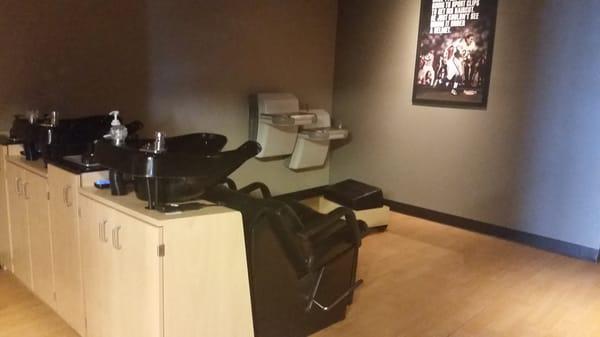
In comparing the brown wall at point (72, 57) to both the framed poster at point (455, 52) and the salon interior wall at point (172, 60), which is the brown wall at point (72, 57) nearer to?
the salon interior wall at point (172, 60)

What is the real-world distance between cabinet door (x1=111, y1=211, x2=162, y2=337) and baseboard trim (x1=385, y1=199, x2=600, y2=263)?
3.34 m

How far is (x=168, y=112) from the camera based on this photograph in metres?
4.08

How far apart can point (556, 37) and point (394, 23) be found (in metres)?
1.52

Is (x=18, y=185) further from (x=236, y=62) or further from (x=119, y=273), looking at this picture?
(x=236, y=62)

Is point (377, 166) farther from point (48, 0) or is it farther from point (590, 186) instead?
point (48, 0)

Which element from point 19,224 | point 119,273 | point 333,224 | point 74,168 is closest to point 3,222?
point 19,224

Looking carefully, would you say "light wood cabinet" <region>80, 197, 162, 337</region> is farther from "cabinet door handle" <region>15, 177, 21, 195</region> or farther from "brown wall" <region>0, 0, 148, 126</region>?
"brown wall" <region>0, 0, 148, 126</region>

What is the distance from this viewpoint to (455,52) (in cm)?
445

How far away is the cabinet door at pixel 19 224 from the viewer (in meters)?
2.87

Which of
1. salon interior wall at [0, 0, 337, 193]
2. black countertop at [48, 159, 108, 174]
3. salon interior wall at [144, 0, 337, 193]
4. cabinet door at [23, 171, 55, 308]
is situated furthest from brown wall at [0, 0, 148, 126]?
black countertop at [48, 159, 108, 174]

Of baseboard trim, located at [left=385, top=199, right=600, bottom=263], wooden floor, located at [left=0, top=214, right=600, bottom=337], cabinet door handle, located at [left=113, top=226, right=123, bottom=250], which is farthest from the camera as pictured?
baseboard trim, located at [left=385, top=199, right=600, bottom=263]

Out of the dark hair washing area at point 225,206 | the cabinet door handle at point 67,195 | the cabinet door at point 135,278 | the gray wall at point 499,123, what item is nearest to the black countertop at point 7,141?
the dark hair washing area at point 225,206

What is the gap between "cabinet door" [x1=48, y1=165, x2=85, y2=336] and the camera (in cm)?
241

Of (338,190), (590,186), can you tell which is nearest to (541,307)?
(590,186)
